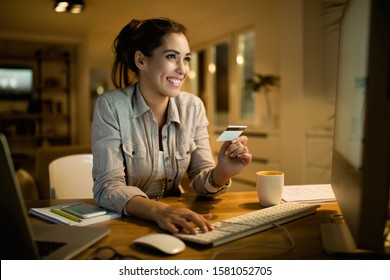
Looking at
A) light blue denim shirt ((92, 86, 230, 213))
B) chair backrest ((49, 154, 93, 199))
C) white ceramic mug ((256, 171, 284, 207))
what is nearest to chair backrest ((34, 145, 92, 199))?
chair backrest ((49, 154, 93, 199))

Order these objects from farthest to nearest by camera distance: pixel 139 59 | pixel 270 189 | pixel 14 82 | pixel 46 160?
1. pixel 14 82
2. pixel 46 160
3. pixel 139 59
4. pixel 270 189

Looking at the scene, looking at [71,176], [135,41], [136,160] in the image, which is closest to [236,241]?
[136,160]

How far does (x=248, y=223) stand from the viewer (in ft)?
2.78

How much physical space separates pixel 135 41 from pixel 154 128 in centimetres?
31

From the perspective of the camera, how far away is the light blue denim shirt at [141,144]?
1150mm

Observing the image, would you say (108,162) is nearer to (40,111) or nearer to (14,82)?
(40,111)

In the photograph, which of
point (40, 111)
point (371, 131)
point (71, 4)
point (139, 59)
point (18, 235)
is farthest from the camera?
point (40, 111)

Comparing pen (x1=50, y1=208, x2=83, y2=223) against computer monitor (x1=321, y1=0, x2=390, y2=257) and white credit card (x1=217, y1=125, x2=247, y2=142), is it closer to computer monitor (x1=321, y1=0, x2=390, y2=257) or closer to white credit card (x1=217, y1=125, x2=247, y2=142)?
white credit card (x1=217, y1=125, x2=247, y2=142)

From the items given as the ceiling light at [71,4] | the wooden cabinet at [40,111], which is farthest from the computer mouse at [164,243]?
the wooden cabinet at [40,111]

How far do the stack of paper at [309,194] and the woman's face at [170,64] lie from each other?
0.49 m

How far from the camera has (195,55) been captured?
6.57 metres

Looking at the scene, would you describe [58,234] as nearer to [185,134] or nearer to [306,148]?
[185,134]

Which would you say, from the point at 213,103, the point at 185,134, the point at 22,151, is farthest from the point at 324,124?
the point at 22,151

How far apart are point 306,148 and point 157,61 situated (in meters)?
2.93
